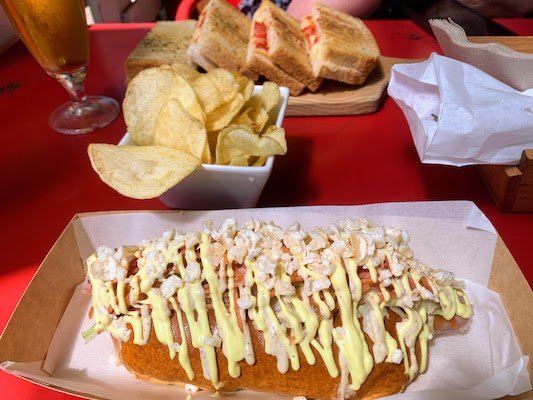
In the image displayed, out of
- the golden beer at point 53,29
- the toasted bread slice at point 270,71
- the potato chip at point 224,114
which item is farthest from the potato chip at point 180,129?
the toasted bread slice at point 270,71

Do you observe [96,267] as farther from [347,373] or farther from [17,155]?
[17,155]

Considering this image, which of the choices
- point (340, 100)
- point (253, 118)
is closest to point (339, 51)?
point (340, 100)

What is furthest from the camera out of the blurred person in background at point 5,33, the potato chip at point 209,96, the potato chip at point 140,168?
the blurred person in background at point 5,33

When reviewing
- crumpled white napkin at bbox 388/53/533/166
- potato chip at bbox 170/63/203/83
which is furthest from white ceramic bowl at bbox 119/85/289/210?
crumpled white napkin at bbox 388/53/533/166

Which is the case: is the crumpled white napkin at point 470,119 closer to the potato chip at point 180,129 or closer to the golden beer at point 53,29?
the potato chip at point 180,129

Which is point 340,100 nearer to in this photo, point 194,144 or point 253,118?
point 253,118

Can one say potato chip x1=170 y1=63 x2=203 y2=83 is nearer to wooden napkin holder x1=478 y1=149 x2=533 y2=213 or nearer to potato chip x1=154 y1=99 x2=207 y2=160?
potato chip x1=154 y1=99 x2=207 y2=160
